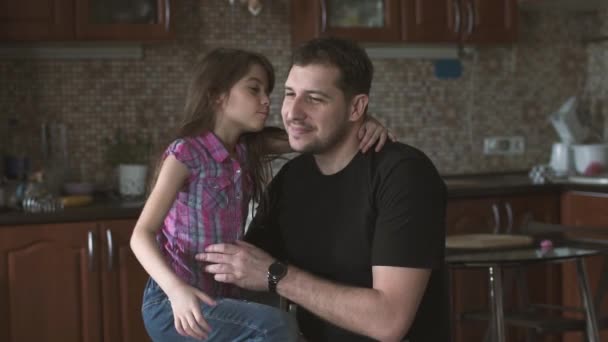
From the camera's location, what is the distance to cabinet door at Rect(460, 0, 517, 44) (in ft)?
14.3

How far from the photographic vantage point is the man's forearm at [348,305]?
6.38 ft

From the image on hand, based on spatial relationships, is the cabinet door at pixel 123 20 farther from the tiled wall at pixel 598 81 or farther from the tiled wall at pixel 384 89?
the tiled wall at pixel 598 81

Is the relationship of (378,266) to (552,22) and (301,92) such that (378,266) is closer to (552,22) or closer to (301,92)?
(301,92)

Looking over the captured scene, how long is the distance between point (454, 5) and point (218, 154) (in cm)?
222

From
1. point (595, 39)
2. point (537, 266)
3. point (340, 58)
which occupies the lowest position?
point (537, 266)

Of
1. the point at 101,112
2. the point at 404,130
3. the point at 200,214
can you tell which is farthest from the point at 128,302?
the point at 404,130

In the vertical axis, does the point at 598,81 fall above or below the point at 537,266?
above

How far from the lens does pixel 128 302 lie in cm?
353

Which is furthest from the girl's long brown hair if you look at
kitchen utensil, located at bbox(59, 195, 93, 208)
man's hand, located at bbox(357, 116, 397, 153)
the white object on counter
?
the white object on counter

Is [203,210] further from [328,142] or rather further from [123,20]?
[123,20]

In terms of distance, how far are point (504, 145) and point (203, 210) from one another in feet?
9.10

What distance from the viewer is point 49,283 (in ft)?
11.3

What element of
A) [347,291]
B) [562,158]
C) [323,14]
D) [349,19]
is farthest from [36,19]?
[562,158]

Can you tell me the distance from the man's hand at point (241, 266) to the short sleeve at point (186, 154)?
347 mm
